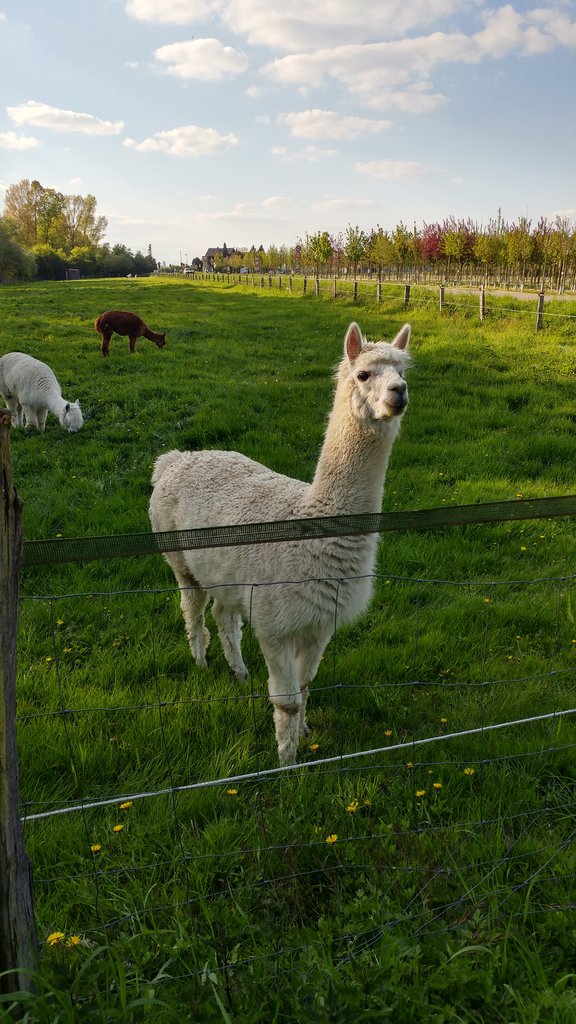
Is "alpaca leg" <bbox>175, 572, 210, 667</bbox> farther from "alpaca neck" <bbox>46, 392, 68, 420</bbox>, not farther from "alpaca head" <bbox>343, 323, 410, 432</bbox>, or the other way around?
"alpaca neck" <bbox>46, 392, 68, 420</bbox>

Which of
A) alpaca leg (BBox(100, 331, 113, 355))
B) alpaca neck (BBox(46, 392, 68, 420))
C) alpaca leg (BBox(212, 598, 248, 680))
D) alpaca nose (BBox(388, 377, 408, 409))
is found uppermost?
alpaca leg (BBox(100, 331, 113, 355))

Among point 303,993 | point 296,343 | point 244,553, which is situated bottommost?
point 303,993

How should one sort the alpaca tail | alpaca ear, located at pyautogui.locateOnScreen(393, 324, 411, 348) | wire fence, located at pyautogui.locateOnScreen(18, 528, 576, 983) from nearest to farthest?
1. wire fence, located at pyautogui.locateOnScreen(18, 528, 576, 983)
2. alpaca ear, located at pyautogui.locateOnScreen(393, 324, 411, 348)
3. the alpaca tail

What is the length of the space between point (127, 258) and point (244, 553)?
93.8 meters

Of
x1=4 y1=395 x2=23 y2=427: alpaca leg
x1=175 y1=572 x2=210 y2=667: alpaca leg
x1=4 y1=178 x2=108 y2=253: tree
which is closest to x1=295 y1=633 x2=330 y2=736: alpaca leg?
x1=175 y1=572 x2=210 y2=667: alpaca leg

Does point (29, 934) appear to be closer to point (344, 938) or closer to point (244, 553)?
point (344, 938)

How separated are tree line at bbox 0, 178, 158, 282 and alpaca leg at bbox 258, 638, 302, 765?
65.0 meters

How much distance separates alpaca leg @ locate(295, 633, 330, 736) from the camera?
314cm

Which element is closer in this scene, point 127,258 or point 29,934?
point 29,934

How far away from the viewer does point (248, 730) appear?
3117 mm

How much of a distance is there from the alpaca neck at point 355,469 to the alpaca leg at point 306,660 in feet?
2.13

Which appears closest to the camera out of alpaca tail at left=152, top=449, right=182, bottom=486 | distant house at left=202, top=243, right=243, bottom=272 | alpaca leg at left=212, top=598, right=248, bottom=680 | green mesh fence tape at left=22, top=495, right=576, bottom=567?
green mesh fence tape at left=22, top=495, right=576, bottom=567

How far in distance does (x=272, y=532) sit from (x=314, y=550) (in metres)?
1.05

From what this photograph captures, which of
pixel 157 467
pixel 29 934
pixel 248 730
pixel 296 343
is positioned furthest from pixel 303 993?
pixel 296 343
